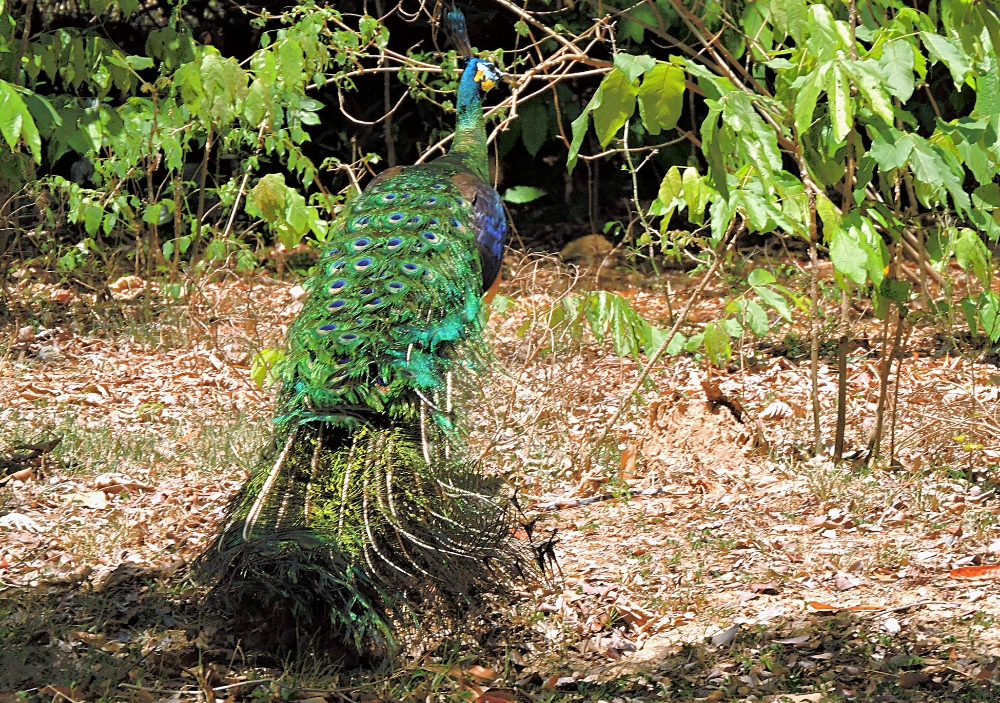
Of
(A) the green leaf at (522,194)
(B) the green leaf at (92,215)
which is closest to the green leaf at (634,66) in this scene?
(B) the green leaf at (92,215)

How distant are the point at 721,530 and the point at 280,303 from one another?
416 centimetres

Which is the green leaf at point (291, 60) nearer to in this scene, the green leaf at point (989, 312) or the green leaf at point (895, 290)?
the green leaf at point (895, 290)

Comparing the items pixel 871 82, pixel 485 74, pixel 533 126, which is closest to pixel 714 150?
pixel 871 82

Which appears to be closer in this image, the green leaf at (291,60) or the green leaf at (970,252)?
the green leaf at (970,252)

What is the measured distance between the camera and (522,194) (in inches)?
367

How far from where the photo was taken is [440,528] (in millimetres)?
3211

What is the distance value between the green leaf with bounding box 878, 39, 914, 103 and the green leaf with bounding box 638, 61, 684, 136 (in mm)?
699

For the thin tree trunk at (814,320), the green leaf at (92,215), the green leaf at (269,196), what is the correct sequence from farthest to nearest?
the green leaf at (92,215) < the green leaf at (269,196) < the thin tree trunk at (814,320)

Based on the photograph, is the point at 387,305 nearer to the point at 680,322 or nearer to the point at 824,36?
the point at 680,322

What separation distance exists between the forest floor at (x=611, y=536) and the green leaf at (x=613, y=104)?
4.99ft

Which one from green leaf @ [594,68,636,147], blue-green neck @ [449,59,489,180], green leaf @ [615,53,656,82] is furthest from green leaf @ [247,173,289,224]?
green leaf @ [615,53,656,82]

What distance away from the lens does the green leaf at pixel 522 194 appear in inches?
364

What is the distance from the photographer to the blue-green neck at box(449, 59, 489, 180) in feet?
18.6

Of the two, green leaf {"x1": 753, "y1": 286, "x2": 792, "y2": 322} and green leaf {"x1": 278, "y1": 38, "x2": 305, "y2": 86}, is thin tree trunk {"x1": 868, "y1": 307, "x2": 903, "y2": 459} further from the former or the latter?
green leaf {"x1": 278, "y1": 38, "x2": 305, "y2": 86}
